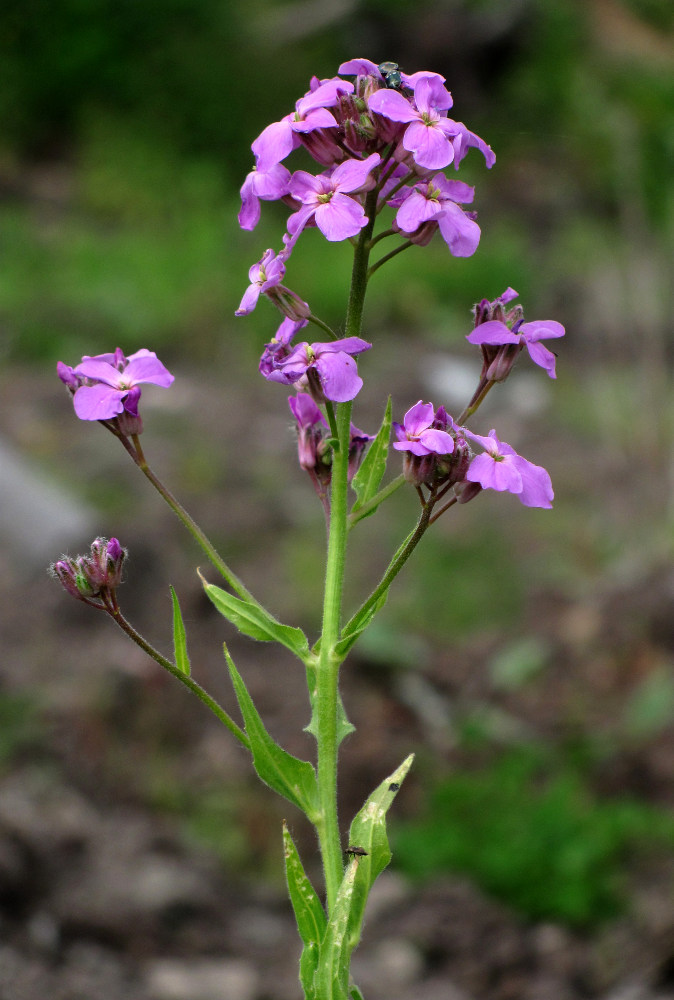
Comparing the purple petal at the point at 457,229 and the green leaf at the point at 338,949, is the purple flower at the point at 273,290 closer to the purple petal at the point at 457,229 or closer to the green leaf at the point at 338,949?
the purple petal at the point at 457,229

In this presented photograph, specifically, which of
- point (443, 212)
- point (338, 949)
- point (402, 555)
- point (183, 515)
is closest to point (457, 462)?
point (402, 555)

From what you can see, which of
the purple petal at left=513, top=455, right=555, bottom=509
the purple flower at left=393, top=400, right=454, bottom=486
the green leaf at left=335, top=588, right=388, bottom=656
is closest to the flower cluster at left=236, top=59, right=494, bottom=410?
the purple flower at left=393, top=400, right=454, bottom=486

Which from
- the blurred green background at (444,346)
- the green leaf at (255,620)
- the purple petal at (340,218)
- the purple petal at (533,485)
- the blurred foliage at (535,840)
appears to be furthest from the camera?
the blurred green background at (444,346)

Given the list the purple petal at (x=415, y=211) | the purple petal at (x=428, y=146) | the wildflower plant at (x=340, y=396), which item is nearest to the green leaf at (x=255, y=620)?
the wildflower plant at (x=340, y=396)

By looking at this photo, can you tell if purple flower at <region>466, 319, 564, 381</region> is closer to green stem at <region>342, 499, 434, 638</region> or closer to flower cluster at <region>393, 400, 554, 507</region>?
flower cluster at <region>393, 400, 554, 507</region>

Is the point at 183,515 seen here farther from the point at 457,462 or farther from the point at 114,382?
the point at 457,462

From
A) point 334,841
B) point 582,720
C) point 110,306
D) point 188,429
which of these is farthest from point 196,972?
point 110,306

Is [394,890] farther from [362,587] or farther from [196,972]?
[362,587]
